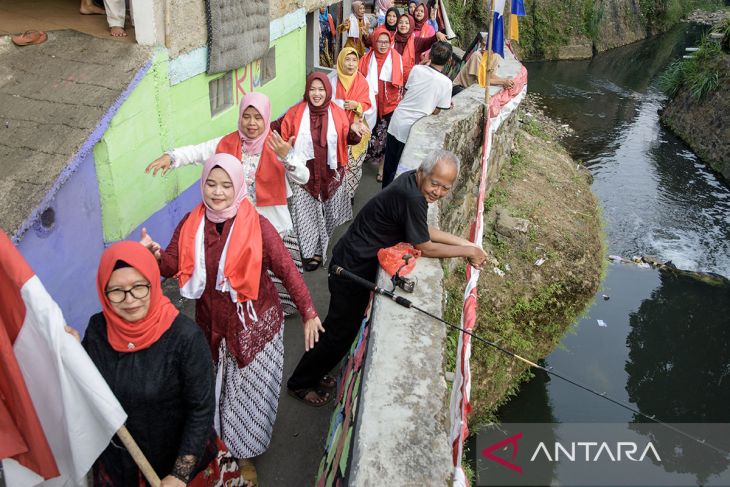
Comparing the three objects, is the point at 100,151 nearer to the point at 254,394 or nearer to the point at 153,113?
the point at 153,113

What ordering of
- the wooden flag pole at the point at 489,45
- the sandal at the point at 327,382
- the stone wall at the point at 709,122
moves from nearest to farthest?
the sandal at the point at 327,382 < the wooden flag pole at the point at 489,45 < the stone wall at the point at 709,122

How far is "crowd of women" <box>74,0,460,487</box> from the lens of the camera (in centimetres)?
242

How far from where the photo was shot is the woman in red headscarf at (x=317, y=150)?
4746 millimetres

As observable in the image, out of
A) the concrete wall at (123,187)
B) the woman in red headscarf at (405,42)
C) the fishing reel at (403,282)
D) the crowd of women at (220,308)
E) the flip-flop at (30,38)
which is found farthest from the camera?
the woman in red headscarf at (405,42)

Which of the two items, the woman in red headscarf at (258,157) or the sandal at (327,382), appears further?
the sandal at (327,382)

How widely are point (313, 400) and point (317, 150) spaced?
6.55ft

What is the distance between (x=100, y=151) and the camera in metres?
4.14

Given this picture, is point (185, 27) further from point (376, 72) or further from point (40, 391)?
point (40, 391)

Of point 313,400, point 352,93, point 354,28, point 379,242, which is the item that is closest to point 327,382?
point 313,400

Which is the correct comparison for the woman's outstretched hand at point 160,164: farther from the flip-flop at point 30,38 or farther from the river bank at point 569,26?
the river bank at point 569,26

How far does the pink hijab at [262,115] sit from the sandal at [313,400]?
1.58 m

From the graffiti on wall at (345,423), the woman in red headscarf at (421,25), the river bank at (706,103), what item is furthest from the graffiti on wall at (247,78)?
the river bank at (706,103)

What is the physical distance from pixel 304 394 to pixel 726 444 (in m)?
7.31

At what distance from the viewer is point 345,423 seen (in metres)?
2.88
